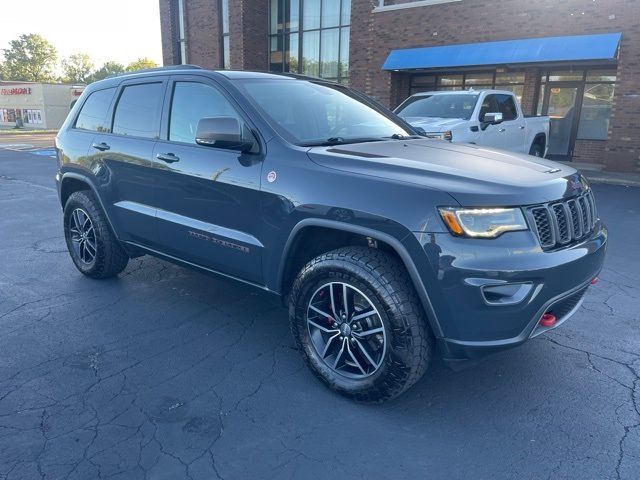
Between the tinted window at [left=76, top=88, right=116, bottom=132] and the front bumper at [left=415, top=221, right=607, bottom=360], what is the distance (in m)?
3.43

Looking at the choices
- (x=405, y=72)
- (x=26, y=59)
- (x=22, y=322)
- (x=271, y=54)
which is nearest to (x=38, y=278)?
(x=22, y=322)

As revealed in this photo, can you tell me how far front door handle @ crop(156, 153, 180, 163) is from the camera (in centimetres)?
380

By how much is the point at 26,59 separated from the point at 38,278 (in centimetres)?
10832

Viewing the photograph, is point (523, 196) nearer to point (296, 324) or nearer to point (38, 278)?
point (296, 324)

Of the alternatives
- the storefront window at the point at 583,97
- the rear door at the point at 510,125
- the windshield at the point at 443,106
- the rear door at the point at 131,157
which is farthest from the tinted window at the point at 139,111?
the storefront window at the point at 583,97

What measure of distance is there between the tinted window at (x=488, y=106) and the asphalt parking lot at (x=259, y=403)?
236 inches

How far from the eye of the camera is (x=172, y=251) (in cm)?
403

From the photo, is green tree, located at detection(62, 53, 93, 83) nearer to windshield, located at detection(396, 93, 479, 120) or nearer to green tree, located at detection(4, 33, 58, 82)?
green tree, located at detection(4, 33, 58, 82)

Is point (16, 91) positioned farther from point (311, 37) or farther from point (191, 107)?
point (191, 107)

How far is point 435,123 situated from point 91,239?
638cm

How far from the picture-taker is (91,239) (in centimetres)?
495

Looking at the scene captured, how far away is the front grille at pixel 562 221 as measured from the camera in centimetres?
269

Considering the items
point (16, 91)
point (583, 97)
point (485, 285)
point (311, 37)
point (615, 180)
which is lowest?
point (615, 180)

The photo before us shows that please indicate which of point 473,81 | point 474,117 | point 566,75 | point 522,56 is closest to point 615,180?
point 522,56
